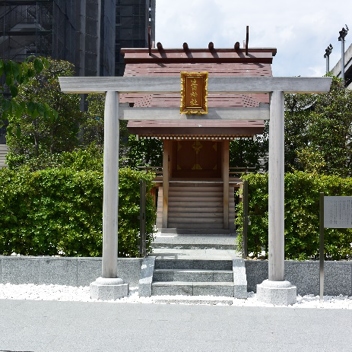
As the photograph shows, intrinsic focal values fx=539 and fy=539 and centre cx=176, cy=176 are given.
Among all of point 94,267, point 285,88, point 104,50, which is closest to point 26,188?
point 94,267

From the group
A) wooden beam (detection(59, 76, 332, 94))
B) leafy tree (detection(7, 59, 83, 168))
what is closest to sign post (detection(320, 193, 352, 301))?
wooden beam (detection(59, 76, 332, 94))

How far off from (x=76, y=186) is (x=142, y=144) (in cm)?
1659

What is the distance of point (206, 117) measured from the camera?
1035 centimetres

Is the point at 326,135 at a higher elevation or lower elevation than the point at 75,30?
lower

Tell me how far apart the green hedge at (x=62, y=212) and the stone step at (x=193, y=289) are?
1.33 meters

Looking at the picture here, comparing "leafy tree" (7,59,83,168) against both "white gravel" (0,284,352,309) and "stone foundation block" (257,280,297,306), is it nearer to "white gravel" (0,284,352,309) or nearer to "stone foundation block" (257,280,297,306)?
"white gravel" (0,284,352,309)

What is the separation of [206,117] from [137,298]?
3659 mm

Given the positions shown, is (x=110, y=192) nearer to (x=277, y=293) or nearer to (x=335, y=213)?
(x=277, y=293)

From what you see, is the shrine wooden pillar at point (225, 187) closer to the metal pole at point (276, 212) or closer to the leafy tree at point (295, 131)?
the leafy tree at point (295, 131)

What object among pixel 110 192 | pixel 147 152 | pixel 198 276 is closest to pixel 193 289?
pixel 198 276

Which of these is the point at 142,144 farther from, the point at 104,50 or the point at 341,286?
the point at 104,50

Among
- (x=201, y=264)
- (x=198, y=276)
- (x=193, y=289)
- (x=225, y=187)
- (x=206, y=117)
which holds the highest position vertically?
(x=206, y=117)

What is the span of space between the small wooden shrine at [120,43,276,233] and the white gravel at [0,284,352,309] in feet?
23.8

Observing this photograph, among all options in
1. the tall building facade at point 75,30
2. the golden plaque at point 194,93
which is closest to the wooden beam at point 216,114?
the golden plaque at point 194,93
